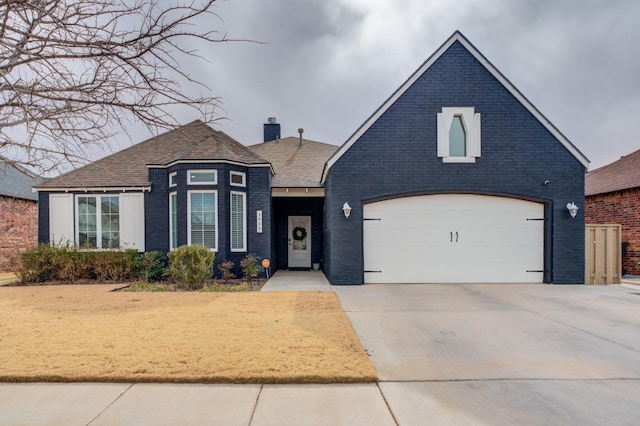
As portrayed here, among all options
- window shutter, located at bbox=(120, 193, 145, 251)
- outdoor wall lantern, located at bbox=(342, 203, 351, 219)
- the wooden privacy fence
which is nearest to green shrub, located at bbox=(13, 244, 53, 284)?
window shutter, located at bbox=(120, 193, 145, 251)

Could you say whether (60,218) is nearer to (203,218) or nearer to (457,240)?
(203,218)

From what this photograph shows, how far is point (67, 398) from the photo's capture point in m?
3.23

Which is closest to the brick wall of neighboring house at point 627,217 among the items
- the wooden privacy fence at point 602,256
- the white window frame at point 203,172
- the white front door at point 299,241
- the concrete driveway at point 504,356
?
the wooden privacy fence at point 602,256

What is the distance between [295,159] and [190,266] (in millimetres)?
7408

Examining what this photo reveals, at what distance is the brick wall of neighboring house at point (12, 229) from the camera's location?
46.4 feet

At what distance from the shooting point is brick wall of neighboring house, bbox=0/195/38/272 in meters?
14.1

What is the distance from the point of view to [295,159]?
15.3 meters

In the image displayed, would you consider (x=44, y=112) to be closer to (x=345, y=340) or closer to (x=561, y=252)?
(x=345, y=340)

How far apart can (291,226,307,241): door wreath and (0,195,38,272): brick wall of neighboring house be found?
10707mm

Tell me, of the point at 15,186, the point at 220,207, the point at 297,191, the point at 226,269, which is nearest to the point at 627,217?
the point at 297,191

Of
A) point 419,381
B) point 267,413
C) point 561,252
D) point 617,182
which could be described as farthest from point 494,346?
point 617,182

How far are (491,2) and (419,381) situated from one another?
830cm

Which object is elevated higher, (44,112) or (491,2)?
(491,2)

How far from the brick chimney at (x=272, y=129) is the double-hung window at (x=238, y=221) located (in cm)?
821
